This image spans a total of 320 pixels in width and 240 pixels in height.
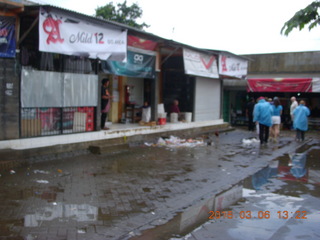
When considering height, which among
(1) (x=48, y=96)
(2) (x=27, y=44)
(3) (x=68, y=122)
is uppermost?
(2) (x=27, y=44)

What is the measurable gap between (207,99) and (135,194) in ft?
39.3

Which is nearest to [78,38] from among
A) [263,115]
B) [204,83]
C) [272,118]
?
[263,115]

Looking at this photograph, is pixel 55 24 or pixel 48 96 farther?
pixel 48 96

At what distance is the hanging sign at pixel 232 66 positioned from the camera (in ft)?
55.5

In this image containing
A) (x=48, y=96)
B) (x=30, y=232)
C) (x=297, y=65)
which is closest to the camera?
(x=30, y=232)

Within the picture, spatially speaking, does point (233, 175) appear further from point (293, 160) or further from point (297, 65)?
point (297, 65)

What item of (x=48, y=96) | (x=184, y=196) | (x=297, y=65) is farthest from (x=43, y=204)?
(x=297, y=65)

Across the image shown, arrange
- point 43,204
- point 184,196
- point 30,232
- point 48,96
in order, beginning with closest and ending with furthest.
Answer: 1. point 30,232
2. point 43,204
3. point 184,196
4. point 48,96

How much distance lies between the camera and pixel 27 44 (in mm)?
8750

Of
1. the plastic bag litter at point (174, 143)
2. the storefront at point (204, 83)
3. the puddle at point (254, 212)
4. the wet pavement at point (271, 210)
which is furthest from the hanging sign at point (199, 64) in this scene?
the puddle at point (254, 212)

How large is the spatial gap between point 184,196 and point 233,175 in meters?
2.26

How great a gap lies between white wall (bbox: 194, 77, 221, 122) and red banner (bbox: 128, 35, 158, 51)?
155 inches

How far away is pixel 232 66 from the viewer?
706 inches

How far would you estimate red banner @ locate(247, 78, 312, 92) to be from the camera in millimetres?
19078
